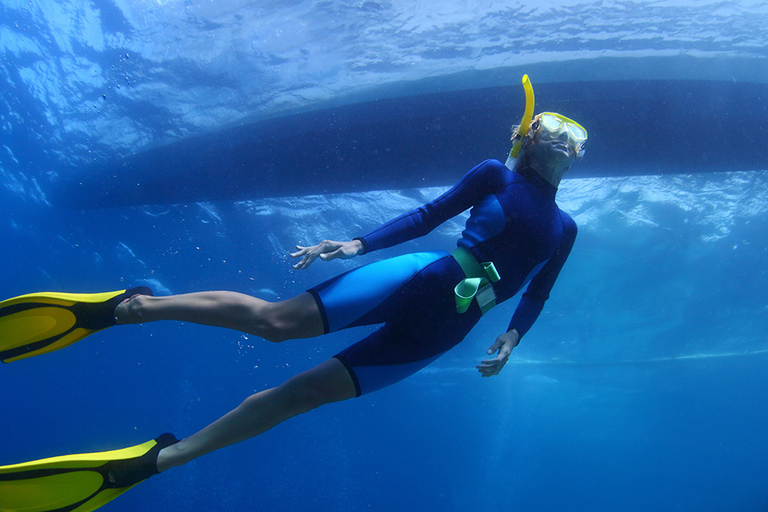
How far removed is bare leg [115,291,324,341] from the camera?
87.9 inches

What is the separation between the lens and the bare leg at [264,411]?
234cm

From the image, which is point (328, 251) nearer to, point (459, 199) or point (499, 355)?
point (459, 199)

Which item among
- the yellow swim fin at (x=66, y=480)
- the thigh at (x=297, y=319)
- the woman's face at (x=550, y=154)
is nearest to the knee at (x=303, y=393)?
the thigh at (x=297, y=319)

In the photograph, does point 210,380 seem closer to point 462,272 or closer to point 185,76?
point 185,76

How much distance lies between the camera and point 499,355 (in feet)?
8.80

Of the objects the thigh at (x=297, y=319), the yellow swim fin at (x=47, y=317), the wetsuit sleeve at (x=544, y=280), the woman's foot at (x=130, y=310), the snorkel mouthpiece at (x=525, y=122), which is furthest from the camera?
the wetsuit sleeve at (x=544, y=280)

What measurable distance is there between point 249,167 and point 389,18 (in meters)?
3.77

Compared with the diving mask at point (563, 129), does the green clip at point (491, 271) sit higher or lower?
lower

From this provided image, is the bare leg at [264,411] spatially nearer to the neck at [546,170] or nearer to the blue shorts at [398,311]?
the blue shorts at [398,311]

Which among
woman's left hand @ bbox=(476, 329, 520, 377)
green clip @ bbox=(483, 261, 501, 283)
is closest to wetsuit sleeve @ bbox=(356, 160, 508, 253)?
green clip @ bbox=(483, 261, 501, 283)

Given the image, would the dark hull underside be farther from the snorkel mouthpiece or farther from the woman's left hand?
the woman's left hand

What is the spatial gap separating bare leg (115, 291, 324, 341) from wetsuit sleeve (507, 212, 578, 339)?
1.64 meters

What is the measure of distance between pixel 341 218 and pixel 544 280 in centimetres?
1187

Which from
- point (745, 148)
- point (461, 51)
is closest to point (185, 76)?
point (461, 51)
